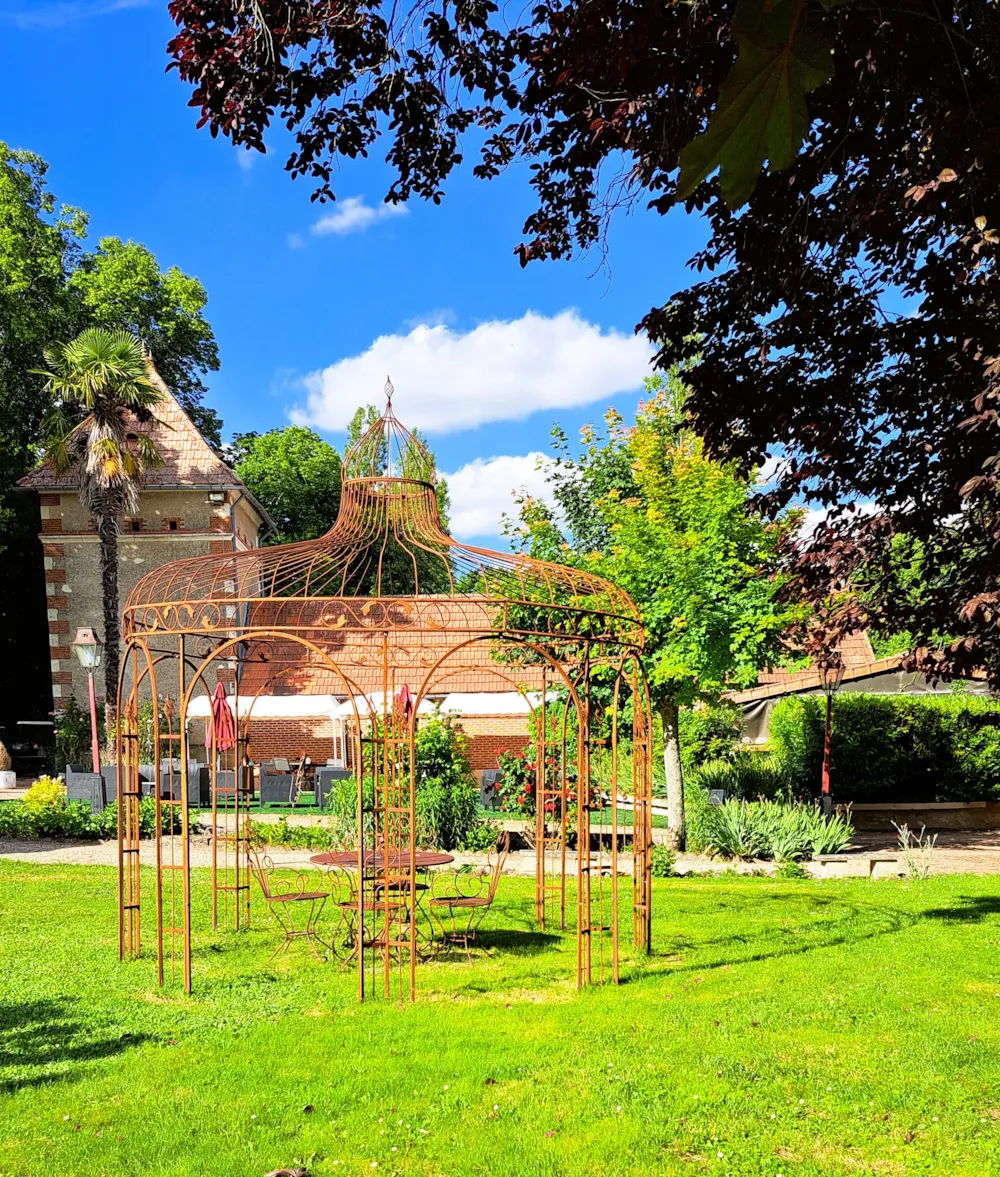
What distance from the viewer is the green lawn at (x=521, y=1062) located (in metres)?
4.61

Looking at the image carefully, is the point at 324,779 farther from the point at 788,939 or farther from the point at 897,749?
the point at 788,939

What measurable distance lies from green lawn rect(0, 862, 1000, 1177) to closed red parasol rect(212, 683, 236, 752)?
7.24ft

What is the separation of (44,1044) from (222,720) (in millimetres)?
5152

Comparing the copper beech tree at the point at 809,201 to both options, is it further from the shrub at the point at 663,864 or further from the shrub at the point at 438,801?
the shrub at the point at 438,801

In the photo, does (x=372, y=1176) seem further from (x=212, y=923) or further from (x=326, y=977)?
(x=212, y=923)

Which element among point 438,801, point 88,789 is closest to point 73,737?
point 88,789

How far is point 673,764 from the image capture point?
13680mm

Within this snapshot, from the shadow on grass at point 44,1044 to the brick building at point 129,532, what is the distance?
1704cm

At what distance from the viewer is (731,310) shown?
6.73m

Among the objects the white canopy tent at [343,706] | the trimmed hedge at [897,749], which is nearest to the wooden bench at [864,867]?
the trimmed hedge at [897,749]

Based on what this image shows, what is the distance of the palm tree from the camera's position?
67.5 ft

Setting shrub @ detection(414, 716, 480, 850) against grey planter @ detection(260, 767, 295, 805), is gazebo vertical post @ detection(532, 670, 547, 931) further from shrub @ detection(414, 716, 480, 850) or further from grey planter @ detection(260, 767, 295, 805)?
grey planter @ detection(260, 767, 295, 805)

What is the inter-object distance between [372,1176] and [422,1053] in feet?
5.19

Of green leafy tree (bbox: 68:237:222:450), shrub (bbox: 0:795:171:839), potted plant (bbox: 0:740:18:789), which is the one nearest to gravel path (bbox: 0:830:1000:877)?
shrub (bbox: 0:795:171:839)
